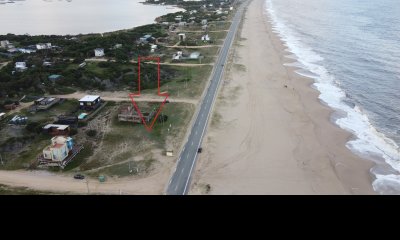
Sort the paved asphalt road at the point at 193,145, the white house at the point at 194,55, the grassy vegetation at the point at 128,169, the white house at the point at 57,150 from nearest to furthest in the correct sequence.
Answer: the paved asphalt road at the point at 193,145 → the grassy vegetation at the point at 128,169 → the white house at the point at 57,150 → the white house at the point at 194,55

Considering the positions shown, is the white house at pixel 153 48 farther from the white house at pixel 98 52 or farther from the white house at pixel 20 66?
the white house at pixel 20 66

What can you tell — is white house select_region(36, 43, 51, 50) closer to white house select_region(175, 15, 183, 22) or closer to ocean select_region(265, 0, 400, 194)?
white house select_region(175, 15, 183, 22)

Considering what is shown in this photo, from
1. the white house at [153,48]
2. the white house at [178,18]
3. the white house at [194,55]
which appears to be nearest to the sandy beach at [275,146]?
the white house at [194,55]

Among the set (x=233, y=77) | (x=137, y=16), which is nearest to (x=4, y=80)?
(x=233, y=77)

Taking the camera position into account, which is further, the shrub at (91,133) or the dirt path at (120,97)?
the dirt path at (120,97)

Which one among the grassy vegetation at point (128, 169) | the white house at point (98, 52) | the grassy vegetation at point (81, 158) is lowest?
the grassy vegetation at point (128, 169)

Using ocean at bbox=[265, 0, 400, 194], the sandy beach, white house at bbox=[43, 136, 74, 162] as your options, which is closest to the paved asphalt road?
the sandy beach
